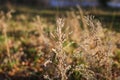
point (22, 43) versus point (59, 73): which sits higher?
point (59, 73)

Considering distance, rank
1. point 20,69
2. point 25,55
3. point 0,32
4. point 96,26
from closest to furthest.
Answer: point 96,26
point 20,69
point 25,55
point 0,32

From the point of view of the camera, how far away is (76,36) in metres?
6.81

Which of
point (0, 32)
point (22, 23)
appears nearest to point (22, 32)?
point (0, 32)

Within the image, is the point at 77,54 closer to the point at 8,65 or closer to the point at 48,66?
the point at 48,66

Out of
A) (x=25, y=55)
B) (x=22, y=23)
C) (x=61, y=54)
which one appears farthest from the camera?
(x=22, y=23)

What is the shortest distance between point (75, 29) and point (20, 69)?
1.43m

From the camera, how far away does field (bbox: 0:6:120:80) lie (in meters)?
4.38

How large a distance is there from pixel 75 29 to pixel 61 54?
96.3 inches

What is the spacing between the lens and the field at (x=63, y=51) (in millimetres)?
4383

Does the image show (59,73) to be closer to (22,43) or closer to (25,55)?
A: (25,55)

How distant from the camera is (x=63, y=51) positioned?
4488 mm

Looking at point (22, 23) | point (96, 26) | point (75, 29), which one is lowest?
point (22, 23)

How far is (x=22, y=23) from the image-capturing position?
391 inches

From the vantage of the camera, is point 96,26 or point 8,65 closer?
point 96,26
